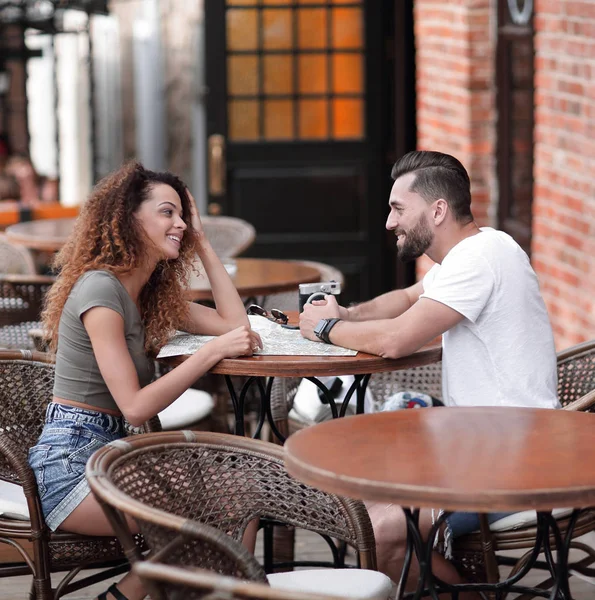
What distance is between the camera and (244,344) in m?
3.36

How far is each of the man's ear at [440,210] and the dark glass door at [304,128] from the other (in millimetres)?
5205

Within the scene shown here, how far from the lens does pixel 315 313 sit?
3658 mm

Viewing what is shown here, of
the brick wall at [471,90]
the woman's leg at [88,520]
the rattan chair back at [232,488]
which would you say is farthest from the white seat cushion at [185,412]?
the brick wall at [471,90]

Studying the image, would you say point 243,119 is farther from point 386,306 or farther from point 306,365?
point 306,365

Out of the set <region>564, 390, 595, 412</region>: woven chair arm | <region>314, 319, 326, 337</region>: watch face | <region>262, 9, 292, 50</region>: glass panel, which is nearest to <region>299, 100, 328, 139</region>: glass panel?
<region>262, 9, 292, 50</region>: glass panel

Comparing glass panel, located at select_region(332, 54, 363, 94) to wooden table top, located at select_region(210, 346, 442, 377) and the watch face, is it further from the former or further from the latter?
wooden table top, located at select_region(210, 346, 442, 377)

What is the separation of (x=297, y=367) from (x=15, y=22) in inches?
281

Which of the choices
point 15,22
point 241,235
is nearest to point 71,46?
point 15,22

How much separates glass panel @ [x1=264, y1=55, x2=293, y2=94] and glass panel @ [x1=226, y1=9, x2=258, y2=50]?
154mm

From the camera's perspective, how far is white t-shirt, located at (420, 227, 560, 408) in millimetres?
3258

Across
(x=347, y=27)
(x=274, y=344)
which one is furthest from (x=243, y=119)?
(x=274, y=344)

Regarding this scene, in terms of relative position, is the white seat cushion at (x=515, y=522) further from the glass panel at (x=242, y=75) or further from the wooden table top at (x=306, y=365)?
the glass panel at (x=242, y=75)

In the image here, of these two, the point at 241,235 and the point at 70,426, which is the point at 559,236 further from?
the point at 70,426

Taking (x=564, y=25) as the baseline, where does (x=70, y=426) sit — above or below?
below
